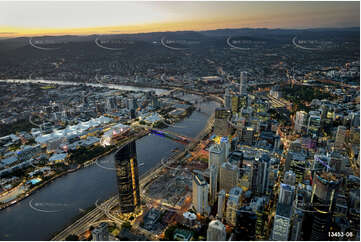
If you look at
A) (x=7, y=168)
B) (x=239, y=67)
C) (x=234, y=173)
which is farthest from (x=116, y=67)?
(x=234, y=173)

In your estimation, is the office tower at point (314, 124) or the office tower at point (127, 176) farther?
the office tower at point (314, 124)

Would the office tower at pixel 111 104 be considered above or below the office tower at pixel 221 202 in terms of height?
above

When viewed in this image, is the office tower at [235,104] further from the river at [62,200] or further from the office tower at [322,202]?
the office tower at [322,202]

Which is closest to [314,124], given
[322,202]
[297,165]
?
[297,165]

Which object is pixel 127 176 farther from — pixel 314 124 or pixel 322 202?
pixel 314 124

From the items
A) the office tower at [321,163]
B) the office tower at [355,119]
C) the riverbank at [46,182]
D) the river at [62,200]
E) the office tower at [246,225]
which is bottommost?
the river at [62,200]

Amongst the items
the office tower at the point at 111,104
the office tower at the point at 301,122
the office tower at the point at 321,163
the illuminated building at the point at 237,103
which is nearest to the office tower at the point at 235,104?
the illuminated building at the point at 237,103
